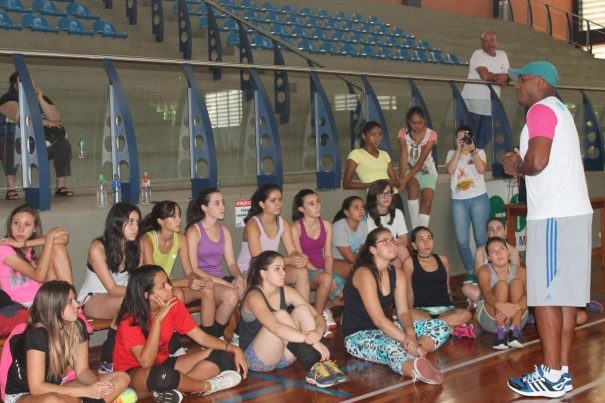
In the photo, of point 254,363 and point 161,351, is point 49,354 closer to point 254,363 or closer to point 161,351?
point 161,351

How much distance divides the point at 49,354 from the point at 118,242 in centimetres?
150

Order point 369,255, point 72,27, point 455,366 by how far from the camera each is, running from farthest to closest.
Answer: point 72,27 < point 369,255 < point 455,366

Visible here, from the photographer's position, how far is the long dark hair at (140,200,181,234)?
5926 millimetres

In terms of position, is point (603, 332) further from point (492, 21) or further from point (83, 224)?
point (492, 21)

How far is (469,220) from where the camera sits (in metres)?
8.41

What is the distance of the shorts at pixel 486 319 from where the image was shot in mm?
6270

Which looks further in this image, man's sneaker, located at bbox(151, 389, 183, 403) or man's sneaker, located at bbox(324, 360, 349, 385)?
man's sneaker, located at bbox(324, 360, 349, 385)

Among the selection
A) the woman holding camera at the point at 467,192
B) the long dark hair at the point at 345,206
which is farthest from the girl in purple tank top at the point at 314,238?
the woman holding camera at the point at 467,192

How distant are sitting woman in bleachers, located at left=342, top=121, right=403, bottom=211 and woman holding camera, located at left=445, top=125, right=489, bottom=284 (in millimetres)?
759

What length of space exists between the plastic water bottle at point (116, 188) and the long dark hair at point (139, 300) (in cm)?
171

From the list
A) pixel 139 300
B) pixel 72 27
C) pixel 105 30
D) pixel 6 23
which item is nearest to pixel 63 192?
pixel 139 300

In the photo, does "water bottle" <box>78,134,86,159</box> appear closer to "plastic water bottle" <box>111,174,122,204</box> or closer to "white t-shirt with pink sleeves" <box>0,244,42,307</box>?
"plastic water bottle" <box>111,174,122,204</box>

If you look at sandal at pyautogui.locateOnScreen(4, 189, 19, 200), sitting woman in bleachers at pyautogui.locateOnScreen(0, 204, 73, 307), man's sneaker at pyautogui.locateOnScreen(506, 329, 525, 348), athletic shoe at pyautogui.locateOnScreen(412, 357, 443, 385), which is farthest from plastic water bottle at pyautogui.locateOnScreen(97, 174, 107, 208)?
man's sneaker at pyautogui.locateOnScreen(506, 329, 525, 348)

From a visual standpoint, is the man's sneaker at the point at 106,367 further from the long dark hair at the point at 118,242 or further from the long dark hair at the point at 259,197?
the long dark hair at the point at 259,197
